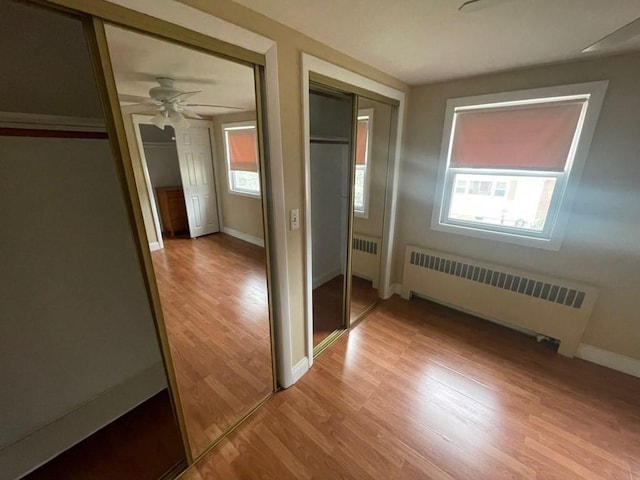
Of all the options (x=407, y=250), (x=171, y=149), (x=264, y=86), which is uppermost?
(x=264, y=86)

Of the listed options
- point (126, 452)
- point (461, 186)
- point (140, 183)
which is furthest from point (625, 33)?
point (126, 452)

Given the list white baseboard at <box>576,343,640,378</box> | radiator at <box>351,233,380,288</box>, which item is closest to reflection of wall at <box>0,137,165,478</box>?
radiator at <box>351,233,380,288</box>

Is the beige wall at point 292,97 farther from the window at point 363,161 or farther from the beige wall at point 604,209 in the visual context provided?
the beige wall at point 604,209

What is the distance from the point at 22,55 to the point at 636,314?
3859 millimetres

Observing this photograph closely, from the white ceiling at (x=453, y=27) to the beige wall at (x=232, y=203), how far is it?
669 mm

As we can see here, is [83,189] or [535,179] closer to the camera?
[83,189]

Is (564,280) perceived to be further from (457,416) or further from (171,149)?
(171,149)

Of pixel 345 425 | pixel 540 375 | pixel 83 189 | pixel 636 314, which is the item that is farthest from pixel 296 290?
pixel 636 314

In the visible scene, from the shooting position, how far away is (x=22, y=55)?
1019 mm

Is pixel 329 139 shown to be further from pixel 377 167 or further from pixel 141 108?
pixel 141 108

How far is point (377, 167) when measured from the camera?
275 cm

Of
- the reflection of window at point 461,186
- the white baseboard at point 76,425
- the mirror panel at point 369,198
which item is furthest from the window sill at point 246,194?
the reflection of window at point 461,186

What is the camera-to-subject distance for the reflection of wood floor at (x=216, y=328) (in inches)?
63.6

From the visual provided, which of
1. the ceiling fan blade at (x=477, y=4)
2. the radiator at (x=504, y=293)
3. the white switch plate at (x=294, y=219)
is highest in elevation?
the ceiling fan blade at (x=477, y=4)
